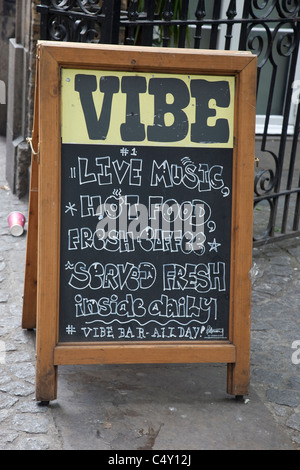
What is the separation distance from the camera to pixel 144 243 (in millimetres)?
3260

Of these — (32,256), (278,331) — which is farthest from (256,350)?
(32,256)

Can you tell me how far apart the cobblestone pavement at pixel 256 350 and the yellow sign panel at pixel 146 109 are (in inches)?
39.6

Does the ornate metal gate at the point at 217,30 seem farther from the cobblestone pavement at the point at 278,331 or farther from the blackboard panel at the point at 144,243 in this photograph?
the blackboard panel at the point at 144,243

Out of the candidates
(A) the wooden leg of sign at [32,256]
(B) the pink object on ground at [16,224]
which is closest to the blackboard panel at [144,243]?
(A) the wooden leg of sign at [32,256]

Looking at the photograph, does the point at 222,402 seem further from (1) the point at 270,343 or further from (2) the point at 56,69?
(2) the point at 56,69

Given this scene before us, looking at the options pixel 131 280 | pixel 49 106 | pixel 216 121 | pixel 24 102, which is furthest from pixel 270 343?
pixel 24 102

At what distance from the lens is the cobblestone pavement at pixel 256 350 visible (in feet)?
10.2

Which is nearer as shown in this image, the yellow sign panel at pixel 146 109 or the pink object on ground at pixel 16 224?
the yellow sign panel at pixel 146 109

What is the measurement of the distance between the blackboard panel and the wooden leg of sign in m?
0.53

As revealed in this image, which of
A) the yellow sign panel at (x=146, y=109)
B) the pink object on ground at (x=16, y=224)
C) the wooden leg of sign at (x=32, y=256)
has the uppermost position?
the yellow sign panel at (x=146, y=109)

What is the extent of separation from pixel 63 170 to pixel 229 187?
81 cm

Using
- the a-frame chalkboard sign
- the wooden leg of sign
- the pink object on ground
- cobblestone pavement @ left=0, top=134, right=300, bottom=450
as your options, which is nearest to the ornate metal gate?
cobblestone pavement @ left=0, top=134, right=300, bottom=450

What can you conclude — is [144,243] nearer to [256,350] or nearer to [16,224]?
[256,350]
